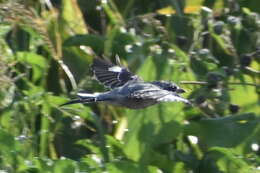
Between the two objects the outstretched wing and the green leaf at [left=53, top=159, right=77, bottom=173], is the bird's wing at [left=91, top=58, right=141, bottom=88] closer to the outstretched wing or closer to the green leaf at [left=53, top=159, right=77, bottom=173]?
the outstretched wing

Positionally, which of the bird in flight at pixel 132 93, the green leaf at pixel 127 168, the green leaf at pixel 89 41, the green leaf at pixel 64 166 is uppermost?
the green leaf at pixel 89 41

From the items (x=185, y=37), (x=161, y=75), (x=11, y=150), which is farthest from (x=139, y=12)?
(x=11, y=150)

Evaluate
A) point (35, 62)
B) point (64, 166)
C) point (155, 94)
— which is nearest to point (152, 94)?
point (155, 94)

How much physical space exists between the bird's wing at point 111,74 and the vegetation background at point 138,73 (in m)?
0.10

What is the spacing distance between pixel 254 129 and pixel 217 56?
81cm

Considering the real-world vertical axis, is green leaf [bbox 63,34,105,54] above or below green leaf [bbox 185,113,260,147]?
above

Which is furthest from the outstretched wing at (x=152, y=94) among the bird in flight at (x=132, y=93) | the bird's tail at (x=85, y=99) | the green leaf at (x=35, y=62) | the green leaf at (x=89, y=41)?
the green leaf at (x=89, y=41)

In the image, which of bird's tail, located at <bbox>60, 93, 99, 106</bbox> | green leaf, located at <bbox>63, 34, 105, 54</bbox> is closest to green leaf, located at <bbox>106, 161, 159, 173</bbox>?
bird's tail, located at <bbox>60, 93, 99, 106</bbox>

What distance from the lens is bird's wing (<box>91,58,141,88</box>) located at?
416 cm

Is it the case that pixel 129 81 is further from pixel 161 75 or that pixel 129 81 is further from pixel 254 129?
pixel 254 129

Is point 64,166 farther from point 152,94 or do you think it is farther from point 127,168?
point 152,94

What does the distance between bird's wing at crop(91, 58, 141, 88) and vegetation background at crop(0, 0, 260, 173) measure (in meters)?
0.10

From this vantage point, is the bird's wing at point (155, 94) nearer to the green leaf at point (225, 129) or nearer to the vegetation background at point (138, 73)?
the vegetation background at point (138, 73)

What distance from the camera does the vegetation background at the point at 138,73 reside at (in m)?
4.02
